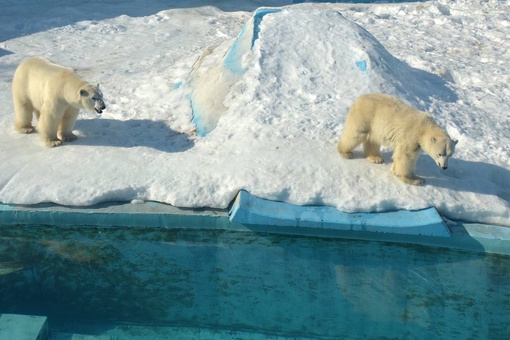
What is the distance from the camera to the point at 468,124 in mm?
5148

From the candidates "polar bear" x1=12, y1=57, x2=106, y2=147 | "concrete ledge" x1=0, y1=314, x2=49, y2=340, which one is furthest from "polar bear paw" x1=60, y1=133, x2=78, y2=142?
"concrete ledge" x1=0, y1=314, x2=49, y2=340

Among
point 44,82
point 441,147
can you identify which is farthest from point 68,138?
point 441,147

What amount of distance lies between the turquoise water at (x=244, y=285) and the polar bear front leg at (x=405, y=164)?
0.49 m

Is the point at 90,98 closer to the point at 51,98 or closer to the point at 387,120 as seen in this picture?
the point at 51,98

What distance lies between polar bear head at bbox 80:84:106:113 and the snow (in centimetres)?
27

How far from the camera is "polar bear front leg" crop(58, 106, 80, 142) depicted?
4723mm

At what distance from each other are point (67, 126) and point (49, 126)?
0.55 ft

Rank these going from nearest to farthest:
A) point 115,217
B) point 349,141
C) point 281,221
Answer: point 281,221 → point 115,217 → point 349,141

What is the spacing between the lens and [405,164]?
4148 millimetres

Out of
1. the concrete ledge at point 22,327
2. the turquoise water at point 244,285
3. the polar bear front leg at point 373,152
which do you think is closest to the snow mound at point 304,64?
the polar bear front leg at point 373,152

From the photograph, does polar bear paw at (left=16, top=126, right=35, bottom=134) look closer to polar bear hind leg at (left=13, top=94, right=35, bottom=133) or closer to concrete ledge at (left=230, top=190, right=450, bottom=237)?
polar bear hind leg at (left=13, top=94, right=35, bottom=133)

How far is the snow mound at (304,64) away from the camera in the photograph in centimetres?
505

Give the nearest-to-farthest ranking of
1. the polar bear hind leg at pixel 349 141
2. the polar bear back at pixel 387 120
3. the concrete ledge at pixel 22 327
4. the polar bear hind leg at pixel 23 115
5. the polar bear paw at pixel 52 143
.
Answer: the concrete ledge at pixel 22 327
the polar bear back at pixel 387 120
the polar bear hind leg at pixel 349 141
the polar bear paw at pixel 52 143
the polar bear hind leg at pixel 23 115

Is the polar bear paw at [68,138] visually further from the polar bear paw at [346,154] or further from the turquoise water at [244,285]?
the polar bear paw at [346,154]
